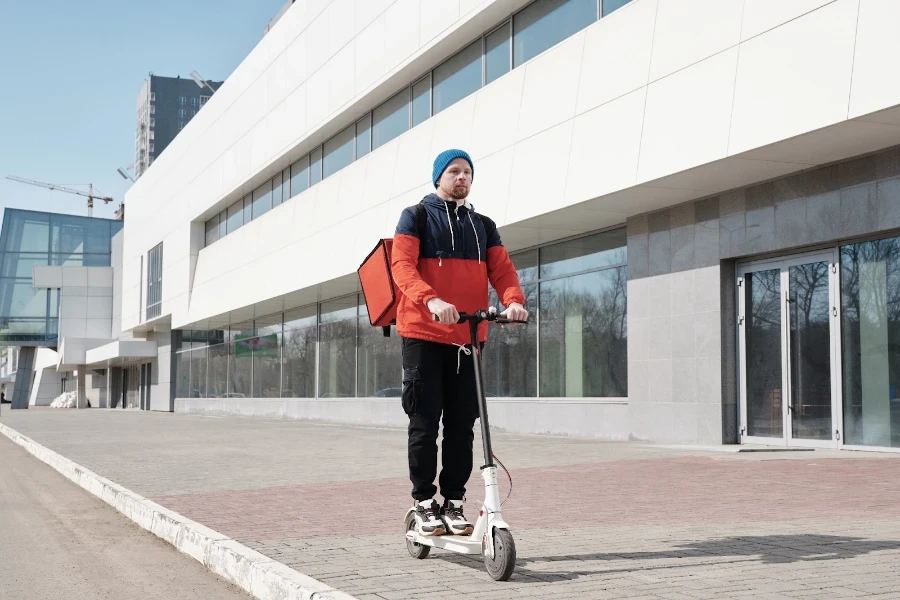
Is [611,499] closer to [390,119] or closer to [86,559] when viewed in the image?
[86,559]

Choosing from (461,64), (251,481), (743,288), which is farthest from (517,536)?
(461,64)

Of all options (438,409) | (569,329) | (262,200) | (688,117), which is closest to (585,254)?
(569,329)

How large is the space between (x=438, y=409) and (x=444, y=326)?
44 centimetres

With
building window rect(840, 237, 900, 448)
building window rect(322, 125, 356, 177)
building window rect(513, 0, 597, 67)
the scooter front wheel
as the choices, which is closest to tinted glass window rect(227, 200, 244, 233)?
building window rect(322, 125, 356, 177)

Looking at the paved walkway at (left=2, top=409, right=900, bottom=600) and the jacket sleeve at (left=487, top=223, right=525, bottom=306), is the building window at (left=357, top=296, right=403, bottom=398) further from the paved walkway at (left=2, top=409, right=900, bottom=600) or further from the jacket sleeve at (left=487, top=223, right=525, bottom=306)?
the jacket sleeve at (left=487, top=223, right=525, bottom=306)

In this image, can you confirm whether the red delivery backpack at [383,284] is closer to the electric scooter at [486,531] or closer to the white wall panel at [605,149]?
the electric scooter at [486,531]

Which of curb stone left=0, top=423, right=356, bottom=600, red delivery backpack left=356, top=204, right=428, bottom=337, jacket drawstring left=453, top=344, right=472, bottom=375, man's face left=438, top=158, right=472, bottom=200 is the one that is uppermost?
man's face left=438, top=158, right=472, bottom=200

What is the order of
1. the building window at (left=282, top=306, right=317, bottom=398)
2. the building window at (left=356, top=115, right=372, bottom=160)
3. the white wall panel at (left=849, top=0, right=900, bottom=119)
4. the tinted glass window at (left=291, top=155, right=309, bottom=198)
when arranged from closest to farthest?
the white wall panel at (left=849, top=0, right=900, bottom=119) → the building window at (left=356, top=115, right=372, bottom=160) → the tinted glass window at (left=291, top=155, right=309, bottom=198) → the building window at (left=282, top=306, right=317, bottom=398)

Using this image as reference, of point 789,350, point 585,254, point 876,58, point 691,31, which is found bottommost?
point 789,350

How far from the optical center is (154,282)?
4712 centimetres

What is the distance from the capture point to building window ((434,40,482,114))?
66.7 ft

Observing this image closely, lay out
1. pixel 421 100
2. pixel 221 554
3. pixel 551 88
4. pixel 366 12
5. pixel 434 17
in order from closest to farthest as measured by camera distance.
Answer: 1. pixel 221 554
2. pixel 551 88
3. pixel 434 17
4. pixel 421 100
5. pixel 366 12

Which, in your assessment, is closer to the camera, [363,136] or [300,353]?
[363,136]

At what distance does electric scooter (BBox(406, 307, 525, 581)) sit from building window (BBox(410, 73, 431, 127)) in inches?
720
